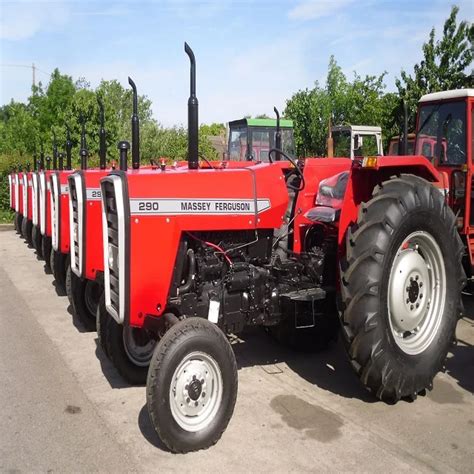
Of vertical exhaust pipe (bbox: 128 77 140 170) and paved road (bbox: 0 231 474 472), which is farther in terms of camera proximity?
vertical exhaust pipe (bbox: 128 77 140 170)

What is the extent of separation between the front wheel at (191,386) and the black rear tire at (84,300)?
272 centimetres

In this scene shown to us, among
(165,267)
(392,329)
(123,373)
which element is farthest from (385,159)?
(123,373)

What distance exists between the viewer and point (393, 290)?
3879mm

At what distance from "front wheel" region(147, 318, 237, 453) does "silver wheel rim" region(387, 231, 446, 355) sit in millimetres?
1295

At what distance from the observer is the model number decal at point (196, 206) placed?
3312 mm

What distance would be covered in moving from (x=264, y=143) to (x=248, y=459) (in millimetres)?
11353

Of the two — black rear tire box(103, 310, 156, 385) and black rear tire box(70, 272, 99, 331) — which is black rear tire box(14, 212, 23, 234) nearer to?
black rear tire box(70, 272, 99, 331)

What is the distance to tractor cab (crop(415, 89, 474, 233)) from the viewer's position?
6.02m

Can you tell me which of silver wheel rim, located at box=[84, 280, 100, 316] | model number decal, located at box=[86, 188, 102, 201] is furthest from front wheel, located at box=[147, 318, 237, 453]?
silver wheel rim, located at box=[84, 280, 100, 316]

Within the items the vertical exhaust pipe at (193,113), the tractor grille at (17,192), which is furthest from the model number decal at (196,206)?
the tractor grille at (17,192)

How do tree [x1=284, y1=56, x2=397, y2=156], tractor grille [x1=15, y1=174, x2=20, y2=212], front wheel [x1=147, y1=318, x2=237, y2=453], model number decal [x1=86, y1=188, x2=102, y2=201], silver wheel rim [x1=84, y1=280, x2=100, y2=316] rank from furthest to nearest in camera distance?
tree [x1=284, y1=56, x2=397, y2=156] < tractor grille [x1=15, y1=174, x2=20, y2=212] < silver wheel rim [x1=84, y1=280, x2=100, y2=316] < model number decal [x1=86, y1=188, x2=102, y2=201] < front wheel [x1=147, y1=318, x2=237, y2=453]

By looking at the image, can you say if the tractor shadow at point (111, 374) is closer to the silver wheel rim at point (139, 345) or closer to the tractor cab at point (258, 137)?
the silver wheel rim at point (139, 345)

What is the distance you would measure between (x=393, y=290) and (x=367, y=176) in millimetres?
889

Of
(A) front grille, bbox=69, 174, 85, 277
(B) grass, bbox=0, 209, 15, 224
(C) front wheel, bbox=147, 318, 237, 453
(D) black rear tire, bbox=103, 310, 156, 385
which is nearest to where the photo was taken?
(C) front wheel, bbox=147, 318, 237, 453
